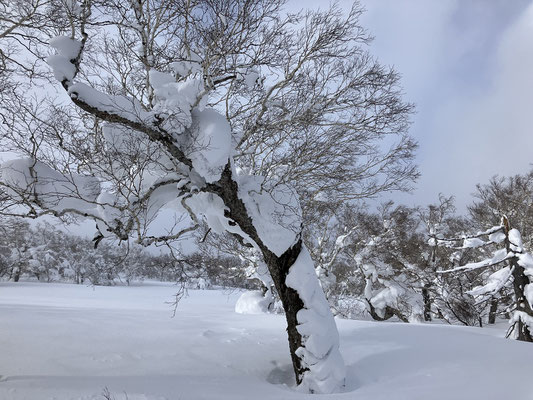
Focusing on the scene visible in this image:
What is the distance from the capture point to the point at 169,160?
461cm

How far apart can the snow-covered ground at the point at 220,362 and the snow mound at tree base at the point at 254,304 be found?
20.9 feet

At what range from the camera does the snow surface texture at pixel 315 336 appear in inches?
173

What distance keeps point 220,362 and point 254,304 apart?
8.74 metres

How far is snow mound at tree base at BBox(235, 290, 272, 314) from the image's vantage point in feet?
42.7

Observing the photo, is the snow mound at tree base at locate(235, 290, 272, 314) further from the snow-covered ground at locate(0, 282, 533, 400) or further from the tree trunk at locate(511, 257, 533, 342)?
the tree trunk at locate(511, 257, 533, 342)

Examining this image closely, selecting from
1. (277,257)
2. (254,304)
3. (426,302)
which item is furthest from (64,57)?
(426,302)

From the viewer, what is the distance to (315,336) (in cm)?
459

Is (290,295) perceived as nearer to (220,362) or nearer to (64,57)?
(220,362)

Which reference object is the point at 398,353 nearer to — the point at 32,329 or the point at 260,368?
the point at 260,368

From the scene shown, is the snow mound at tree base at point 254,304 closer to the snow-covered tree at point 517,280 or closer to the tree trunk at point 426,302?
the snow-covered tree at point 517,280

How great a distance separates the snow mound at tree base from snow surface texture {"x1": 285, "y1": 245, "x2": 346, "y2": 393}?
8.67 m

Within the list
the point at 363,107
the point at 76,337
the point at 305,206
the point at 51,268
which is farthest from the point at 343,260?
the point at 51,268

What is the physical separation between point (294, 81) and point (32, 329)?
6.45m

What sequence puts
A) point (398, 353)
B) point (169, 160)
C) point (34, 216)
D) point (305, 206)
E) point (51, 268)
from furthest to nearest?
point (51, 268) → point (305, 206) → point (398, 353) → point (169, 160) → point (34, 216)
